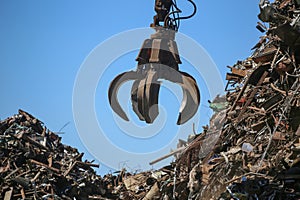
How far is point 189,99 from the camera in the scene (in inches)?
114

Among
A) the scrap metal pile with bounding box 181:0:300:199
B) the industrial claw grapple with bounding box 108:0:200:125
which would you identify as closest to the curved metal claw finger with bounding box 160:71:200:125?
the industrial claw grapple with bounding box 108:0:200:125

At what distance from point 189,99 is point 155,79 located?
0.84 ft

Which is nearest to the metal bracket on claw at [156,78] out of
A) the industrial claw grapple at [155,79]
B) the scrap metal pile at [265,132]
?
the industrial claw grapple at [155,79]

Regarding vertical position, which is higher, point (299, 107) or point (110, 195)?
point (110, 195)

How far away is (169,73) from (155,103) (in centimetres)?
23

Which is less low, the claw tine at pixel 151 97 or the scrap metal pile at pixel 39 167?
the scrap metal pile at pixel 39 167

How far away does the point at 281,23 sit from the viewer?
4.44 meters

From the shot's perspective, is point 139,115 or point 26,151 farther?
point 26,151

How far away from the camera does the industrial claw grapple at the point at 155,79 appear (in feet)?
9.04

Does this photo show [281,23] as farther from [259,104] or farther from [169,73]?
[169,73]

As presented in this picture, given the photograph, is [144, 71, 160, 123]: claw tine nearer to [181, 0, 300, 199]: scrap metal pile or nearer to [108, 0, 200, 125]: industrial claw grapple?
[108, 0, 200, 125]: industrial claw grapple

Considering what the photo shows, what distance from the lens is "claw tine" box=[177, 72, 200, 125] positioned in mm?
2875

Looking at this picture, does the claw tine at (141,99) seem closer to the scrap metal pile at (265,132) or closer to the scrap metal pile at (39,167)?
the scrap metal pile at (265,132)

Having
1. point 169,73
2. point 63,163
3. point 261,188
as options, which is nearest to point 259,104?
point 261,188
